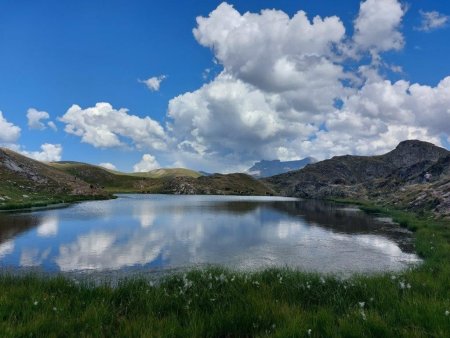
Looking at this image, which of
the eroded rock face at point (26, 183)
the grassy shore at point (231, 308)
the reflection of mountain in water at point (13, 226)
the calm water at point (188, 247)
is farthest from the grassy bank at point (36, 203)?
the grassy shore at point (231, 308)

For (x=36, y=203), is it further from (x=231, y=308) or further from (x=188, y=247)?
(x=231, y=308)

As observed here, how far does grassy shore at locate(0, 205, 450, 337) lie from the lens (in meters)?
10.7

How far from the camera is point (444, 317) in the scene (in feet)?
35.4

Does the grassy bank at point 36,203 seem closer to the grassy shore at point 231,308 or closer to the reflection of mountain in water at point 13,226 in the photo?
the reflection of mountain in water at point 13,226

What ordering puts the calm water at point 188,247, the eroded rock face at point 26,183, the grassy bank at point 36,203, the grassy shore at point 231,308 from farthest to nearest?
1. the eroded rock face at point 26,183
2. the grassy bank at point 36,203
3. the calm water at point 188,247
4. the grassy shore at point 231,308

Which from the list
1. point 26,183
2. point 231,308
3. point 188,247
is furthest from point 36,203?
point 231,308

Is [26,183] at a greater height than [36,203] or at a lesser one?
greater

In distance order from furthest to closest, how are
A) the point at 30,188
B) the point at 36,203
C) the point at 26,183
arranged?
the point at 26,183 → the point at 30,188 → the point at 36,203

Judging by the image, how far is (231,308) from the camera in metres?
12.7

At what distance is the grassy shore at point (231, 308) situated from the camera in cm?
1066

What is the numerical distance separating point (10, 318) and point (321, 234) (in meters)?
45.8

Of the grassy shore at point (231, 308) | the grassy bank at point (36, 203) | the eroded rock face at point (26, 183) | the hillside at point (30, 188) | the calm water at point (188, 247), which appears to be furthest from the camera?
the eroded rock face at point (26, 183)

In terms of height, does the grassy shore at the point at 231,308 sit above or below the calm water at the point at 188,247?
above

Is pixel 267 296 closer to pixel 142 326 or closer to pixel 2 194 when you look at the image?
pixel 142 326
